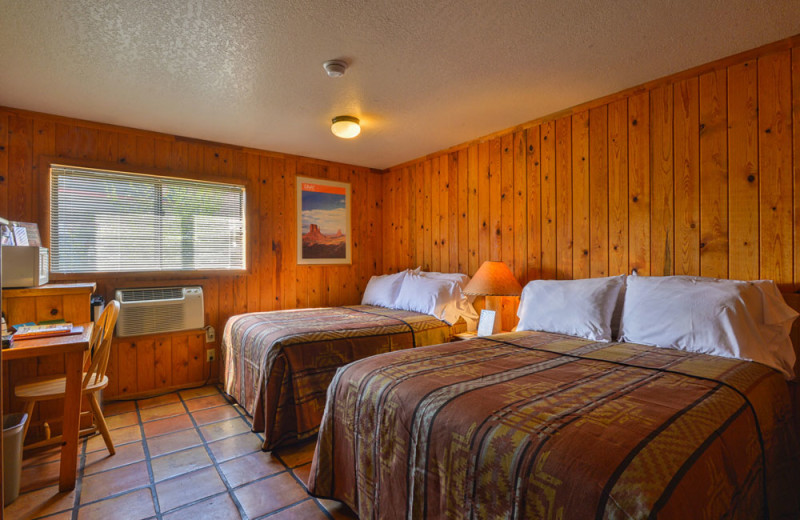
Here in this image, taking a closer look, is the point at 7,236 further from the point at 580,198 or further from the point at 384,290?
the point at 580,198

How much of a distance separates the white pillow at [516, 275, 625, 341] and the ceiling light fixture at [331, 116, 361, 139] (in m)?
1.81

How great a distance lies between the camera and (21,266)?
2385 mm

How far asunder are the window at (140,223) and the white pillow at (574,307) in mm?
2752

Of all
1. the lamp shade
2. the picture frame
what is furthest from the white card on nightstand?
the picture frame

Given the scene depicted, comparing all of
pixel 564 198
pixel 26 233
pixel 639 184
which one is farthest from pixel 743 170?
pixel 26 233

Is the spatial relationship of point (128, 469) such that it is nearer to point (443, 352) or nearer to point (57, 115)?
point (443, 352)

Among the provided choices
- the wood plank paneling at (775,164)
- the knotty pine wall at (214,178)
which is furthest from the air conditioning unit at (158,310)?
the wood plank paneling at (775,164)

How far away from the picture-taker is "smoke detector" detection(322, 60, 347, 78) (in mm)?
2164

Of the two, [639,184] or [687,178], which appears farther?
[639,184]

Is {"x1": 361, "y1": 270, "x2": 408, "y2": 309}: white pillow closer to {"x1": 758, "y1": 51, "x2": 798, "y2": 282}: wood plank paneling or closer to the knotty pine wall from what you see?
the knotty pine wall

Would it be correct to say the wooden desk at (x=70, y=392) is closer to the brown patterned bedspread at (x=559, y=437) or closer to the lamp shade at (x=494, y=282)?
the brown patterned bedspread at (x=559, y=437)

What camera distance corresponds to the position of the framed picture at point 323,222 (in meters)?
4.14

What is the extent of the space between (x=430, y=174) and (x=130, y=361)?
3253 millimetres

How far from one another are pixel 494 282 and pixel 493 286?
0.04 m
